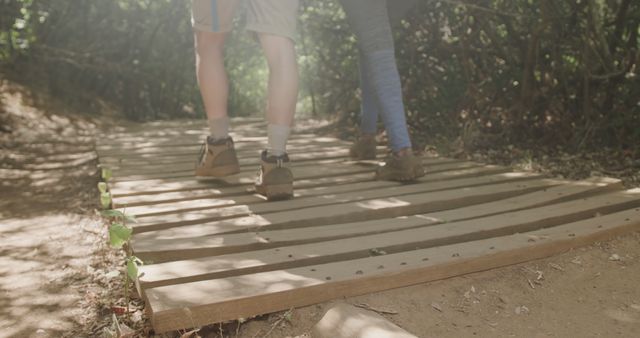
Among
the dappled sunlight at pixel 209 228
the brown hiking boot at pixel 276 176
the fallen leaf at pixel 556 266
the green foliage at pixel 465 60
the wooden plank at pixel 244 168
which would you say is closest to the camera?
the fallen leaf at pixel 556 266

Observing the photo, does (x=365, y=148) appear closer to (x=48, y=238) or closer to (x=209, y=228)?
(x=209, y=228)

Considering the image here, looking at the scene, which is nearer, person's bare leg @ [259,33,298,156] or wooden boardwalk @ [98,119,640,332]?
wooden boardwalk @ [98,119,640,332]

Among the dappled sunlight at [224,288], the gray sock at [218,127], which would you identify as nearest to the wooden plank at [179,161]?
the gray sock at [218,127]

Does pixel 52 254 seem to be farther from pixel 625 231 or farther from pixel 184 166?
pixel 625 231

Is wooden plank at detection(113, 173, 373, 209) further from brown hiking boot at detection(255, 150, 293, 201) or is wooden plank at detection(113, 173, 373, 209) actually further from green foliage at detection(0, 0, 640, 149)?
green foliage at detection(0, 0, 640, 149)

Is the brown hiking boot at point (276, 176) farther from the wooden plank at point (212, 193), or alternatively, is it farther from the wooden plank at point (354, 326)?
the wooden plank at point (354, 326)

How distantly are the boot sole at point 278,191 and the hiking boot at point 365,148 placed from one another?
1.15 metres

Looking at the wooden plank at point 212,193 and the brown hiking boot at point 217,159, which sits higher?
the brown hiking boot at point 217,159

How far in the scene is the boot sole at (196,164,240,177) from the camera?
3.04 m

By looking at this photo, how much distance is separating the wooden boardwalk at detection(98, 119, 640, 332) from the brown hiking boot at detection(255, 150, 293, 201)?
54mm

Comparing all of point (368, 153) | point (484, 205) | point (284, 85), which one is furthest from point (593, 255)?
point (368, 153)

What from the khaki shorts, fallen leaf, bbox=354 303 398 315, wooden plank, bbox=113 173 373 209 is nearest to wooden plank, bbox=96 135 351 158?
wooden plank, bbox=113 173 373 209

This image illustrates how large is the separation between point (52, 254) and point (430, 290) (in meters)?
1.58

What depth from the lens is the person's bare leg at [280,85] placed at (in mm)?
2574
